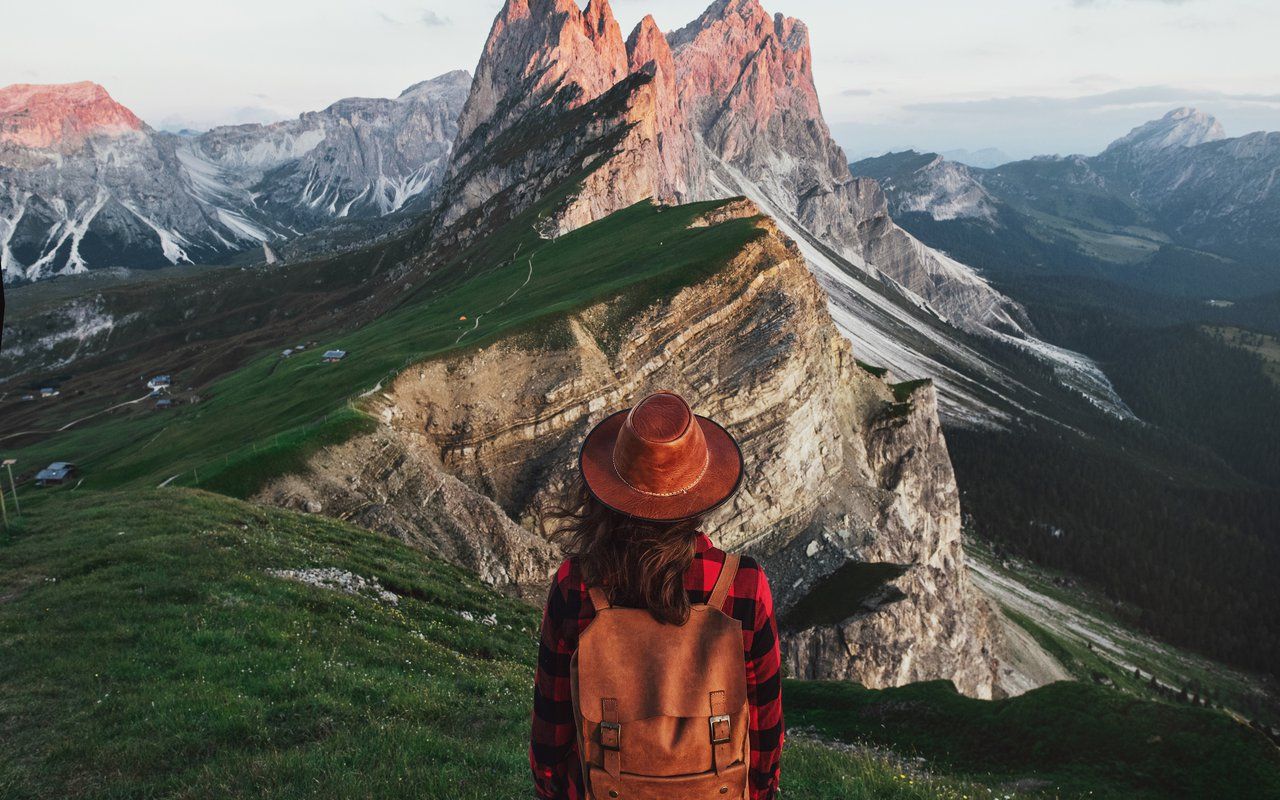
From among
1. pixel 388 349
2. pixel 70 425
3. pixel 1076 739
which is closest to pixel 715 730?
pixel 1076 739

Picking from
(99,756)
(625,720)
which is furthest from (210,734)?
(625,720)

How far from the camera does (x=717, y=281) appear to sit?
54375 mm

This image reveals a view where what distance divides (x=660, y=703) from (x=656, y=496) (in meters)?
1.77

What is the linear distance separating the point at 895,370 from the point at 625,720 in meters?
163

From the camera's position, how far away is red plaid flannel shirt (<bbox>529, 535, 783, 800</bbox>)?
240 inches

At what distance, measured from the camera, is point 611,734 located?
5570mm

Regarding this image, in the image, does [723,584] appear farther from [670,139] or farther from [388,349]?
[670,139]

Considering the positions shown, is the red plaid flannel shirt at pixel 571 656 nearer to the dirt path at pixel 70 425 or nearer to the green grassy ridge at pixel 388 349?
the green grassy ridge at pixel 388 349

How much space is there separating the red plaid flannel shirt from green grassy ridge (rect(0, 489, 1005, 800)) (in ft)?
12.2

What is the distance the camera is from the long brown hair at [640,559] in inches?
223

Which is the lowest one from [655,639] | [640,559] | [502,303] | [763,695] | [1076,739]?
[1076,739]

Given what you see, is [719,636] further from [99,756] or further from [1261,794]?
[1261,794]

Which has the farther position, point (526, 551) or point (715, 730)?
point (526, 551)

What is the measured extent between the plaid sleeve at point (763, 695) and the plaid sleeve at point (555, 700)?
1748 mm
